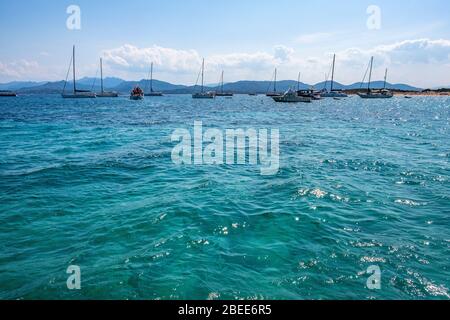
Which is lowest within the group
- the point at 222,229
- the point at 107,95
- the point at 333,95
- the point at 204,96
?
the point at 222,229

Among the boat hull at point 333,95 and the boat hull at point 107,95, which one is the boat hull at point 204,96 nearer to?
the boat hull at point 107,95

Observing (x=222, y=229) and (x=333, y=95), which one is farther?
(x=333, y=95)

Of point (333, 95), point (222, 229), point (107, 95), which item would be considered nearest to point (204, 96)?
point (107, 95)

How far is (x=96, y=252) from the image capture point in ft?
30.8

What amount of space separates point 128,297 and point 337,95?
170 metres

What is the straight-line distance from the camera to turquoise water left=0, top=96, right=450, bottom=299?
7.88m

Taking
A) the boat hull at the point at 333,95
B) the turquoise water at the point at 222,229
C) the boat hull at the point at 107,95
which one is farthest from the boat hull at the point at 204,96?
the turquoise water at the point at 222,229

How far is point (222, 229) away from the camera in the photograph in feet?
36.2

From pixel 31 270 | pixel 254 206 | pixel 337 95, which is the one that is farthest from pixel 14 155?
pixel 337 95

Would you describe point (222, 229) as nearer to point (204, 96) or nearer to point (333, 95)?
point (204, 96)

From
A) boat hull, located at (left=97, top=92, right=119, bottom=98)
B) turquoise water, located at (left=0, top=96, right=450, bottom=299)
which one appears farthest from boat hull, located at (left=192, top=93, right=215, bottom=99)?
turquoise water, located at (left=0, top=96, right=450, bottom=299)

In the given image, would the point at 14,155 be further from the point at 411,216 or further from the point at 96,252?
the point at 411,216

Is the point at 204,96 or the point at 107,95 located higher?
the point at 204,96
